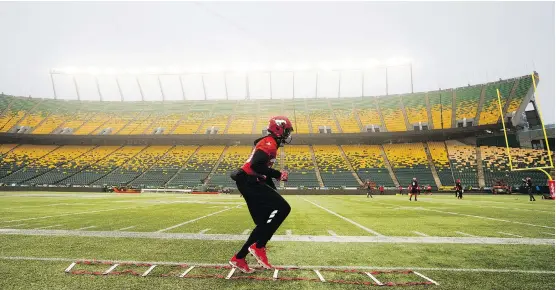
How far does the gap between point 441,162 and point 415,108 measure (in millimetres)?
12740

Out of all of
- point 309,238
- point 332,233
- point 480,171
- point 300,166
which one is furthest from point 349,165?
point 309,238

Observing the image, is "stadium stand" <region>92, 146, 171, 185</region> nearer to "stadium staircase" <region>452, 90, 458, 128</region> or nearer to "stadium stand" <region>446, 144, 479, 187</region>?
"stadium stand" <region>446, 144, 479, 187</region>

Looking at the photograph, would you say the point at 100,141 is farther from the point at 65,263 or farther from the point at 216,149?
the point at 65,263

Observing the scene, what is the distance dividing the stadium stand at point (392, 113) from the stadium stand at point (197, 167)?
91.1 ft

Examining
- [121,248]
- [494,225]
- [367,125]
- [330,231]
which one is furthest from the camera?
[367,125]

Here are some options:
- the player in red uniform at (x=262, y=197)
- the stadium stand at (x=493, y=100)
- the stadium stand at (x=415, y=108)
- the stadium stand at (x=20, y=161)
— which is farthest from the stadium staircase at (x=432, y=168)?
the stadium stand at (x=20, y=161)

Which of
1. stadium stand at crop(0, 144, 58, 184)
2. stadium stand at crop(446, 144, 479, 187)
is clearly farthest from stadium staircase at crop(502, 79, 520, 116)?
stadium stand at crop(0, 144, 58, 184)

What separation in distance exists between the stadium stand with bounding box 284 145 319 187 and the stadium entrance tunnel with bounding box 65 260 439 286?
37.1 metres

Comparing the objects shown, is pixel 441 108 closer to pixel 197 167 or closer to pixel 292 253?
pixel 197 167

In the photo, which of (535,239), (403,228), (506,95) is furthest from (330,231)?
(506,95)

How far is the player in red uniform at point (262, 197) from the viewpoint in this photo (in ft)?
14.4

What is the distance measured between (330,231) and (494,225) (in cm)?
523

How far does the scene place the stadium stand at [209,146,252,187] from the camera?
140ft

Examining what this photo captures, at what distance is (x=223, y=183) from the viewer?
1654 inches
